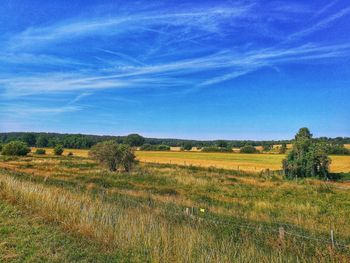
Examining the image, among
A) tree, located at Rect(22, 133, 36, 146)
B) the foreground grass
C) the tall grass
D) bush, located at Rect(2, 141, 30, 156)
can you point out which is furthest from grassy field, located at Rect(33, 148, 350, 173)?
tree, located at Rect(22, 133, 36, 146)

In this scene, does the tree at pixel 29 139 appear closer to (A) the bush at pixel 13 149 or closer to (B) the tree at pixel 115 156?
(A) the bush at pixel 13 149

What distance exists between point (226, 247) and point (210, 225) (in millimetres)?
3719

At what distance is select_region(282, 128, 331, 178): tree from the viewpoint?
4606 centimetres

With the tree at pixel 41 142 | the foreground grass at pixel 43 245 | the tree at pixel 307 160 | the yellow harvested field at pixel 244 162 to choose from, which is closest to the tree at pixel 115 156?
the tree at pixel 307 160

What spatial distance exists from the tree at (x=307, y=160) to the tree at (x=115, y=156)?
25340mm

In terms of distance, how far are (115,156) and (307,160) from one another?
29.9 meters

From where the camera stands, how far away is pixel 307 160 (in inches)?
1855

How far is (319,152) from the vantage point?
1785 inches

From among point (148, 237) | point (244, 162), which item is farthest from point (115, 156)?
point (244, 162)

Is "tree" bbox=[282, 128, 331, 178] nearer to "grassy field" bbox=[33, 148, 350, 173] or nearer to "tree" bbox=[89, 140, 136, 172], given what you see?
"grassy field" bbox=[33, 148, 350, 173]

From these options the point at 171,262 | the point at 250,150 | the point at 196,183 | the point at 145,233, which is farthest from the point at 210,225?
the point at 250,150

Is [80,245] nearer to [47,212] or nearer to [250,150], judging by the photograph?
[47,212]

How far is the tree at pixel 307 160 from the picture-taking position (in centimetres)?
4606

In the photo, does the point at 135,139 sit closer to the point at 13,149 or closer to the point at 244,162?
the point at 13,149
